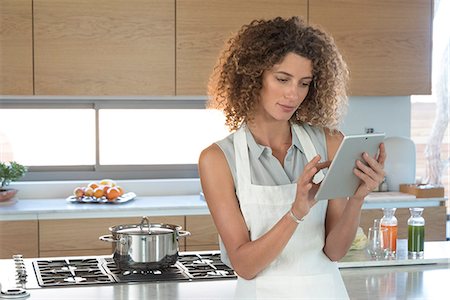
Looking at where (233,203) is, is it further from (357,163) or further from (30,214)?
(30,214)

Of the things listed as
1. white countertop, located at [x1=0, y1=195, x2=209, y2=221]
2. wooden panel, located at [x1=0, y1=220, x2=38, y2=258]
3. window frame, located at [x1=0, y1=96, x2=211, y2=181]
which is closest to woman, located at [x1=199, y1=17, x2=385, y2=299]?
white countertop, located at [x1=0, y1=195, x2=209, y2=221]

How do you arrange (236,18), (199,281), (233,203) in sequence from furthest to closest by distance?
1. (236,18)
2. (199,281)
3. (233,203)

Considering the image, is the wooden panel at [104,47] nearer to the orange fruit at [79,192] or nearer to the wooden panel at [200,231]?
the orange fruit at [79,192]

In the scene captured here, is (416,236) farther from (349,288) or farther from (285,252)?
(285,252)

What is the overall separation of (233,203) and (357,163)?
1.16 ft

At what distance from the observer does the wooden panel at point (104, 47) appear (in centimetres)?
452

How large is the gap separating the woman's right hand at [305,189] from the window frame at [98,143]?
289 centimetres

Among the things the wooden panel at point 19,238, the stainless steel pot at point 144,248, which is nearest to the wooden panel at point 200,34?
the wooden panel at point 19,238

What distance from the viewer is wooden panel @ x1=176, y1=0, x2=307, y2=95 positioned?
468 cm

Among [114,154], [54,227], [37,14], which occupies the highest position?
[37,14]

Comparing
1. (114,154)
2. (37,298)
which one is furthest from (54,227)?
(37,298)

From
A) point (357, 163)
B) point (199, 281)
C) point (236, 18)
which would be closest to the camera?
point (357, 163)

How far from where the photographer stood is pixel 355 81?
4926 millimetres

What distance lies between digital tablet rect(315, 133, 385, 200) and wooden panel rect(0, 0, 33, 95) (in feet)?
9.62
